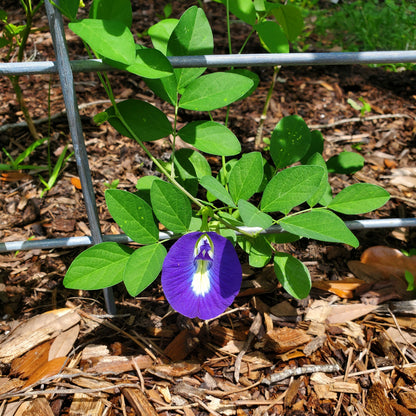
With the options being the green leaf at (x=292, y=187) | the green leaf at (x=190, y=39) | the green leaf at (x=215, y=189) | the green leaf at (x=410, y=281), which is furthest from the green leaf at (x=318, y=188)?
the green leaf at (x=410, y=281)

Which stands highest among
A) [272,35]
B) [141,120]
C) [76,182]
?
A: [272,35]

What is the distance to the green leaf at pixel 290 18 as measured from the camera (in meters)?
1.12

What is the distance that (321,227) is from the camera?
0.80m

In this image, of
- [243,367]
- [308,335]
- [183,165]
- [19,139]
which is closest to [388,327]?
[308,335]

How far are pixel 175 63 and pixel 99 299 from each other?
0.73 metres

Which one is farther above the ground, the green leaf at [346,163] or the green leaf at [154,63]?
the green leaf at [154,63]

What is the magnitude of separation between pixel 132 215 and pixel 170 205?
90 millimetres

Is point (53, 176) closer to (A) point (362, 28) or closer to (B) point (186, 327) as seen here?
(B) point (186, 327)

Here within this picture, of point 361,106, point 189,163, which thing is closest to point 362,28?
point 361,106

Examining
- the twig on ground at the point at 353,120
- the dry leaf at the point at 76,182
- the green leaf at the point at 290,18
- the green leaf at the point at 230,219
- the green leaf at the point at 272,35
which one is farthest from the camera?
the twig on ground at the point at 353,120

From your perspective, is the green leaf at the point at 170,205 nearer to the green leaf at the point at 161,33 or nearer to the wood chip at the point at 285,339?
the green leaf at the point at 161,33

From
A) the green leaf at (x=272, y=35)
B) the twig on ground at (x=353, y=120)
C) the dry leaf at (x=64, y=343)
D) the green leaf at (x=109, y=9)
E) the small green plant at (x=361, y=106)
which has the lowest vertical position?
the dry leaf at (x=64, y=343)

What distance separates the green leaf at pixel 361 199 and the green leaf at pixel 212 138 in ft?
1.01

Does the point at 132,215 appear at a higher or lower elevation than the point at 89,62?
lower
